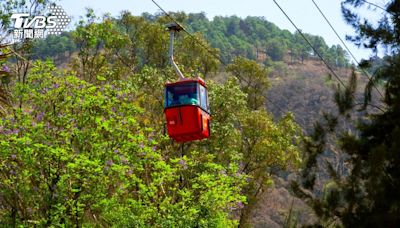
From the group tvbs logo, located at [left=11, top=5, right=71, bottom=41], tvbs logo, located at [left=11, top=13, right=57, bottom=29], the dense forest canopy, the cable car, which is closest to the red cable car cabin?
the cable car

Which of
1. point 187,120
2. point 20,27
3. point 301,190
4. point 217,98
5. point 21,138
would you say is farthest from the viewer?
point 217,98

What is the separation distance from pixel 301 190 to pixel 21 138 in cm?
869

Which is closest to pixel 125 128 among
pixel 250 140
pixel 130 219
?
pixel 130 219

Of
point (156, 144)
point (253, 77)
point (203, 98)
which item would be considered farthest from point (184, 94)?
point (253, 77)

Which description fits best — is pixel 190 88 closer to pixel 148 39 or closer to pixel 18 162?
pixel 18 162

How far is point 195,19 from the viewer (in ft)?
615

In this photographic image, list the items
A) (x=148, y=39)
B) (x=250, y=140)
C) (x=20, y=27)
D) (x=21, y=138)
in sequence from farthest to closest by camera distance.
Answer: (x=148, y=39), (x=250, y=140), (x=20, y=27), (x=21, y=138)

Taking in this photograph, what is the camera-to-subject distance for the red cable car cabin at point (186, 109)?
15008mm

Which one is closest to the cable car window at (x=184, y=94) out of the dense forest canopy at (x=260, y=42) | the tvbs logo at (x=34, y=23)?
the tvbs logo at (x=34, y=23)

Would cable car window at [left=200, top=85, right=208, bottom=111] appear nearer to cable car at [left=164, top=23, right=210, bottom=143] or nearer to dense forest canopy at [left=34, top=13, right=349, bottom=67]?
cable car at [left=164, top=23, right=210, bottom=143]

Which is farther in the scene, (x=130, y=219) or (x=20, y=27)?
(x=20, y=27)

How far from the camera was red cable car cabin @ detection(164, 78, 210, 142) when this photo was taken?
15.0 meters

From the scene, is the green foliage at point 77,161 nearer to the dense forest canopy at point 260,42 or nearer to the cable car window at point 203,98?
the cable car window at point 203,98

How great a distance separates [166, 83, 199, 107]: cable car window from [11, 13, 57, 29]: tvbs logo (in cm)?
1351
